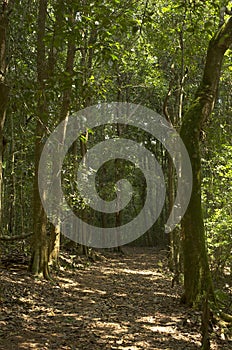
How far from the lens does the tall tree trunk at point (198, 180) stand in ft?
31.1

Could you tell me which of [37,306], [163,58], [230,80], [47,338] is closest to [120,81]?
[163,58]

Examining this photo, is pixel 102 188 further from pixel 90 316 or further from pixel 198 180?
pixel 90 316

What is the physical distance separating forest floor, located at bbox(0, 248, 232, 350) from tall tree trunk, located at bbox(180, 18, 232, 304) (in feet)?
2.26

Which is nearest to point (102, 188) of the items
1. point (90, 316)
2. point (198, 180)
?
point (198, 180)

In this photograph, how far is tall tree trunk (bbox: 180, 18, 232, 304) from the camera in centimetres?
948

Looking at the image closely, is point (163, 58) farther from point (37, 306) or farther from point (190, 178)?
point (37, 306)

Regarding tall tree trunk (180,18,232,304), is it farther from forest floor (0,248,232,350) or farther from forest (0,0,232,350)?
forest floor (0,248,232,350)

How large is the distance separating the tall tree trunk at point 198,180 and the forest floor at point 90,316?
69 cm

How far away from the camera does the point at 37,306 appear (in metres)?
9.45

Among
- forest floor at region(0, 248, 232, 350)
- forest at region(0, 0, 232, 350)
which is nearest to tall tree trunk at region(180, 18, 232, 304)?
forest at region(0, 0, 232, 350)

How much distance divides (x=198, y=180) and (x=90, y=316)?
12.9ft

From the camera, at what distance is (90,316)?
29.6ft

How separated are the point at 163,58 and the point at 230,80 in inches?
137

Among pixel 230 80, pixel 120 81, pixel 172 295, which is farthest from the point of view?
pixel 120 81
